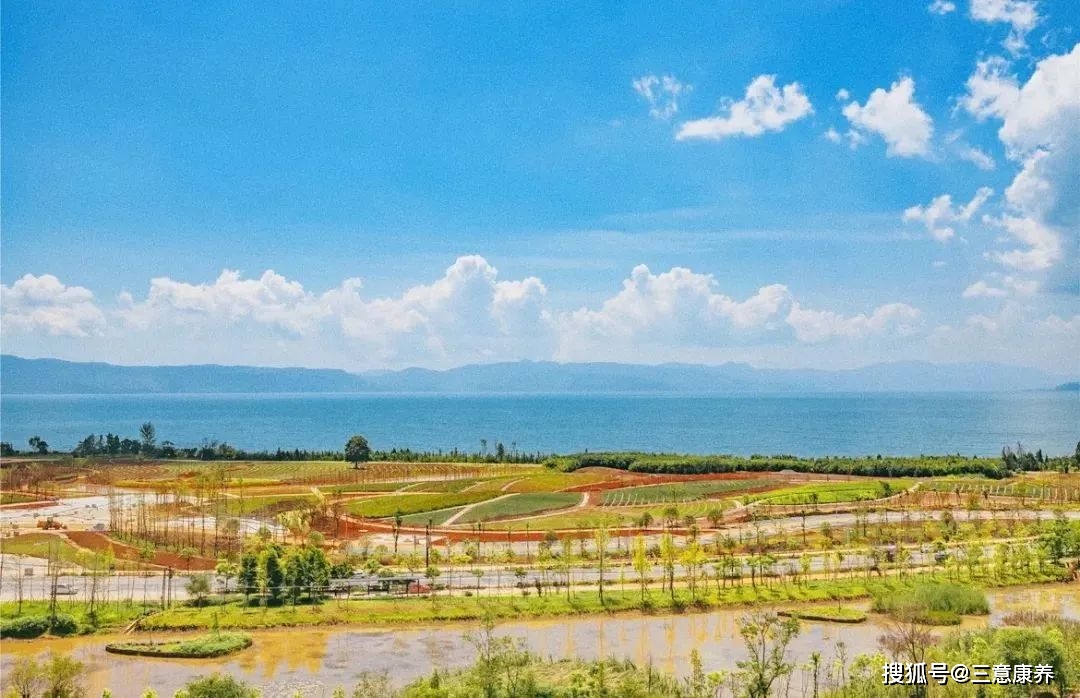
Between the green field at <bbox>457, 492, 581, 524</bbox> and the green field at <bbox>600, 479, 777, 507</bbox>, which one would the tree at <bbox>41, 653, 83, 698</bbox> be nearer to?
the green field at <bbox>457, 492, 581, 524</bbox>

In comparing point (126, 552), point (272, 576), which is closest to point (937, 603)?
point (272, 576)

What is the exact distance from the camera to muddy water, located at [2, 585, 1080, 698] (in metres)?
22.6

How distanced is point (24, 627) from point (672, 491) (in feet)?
152

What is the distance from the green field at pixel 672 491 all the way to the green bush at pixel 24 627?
1467 inches

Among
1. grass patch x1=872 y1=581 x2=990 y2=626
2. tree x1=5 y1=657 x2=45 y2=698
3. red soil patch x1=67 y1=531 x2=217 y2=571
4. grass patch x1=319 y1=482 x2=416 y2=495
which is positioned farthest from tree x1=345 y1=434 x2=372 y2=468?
tree x1=5 y1=657 x2=45 y2=698

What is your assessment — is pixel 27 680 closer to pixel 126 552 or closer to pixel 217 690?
pixel 217 690

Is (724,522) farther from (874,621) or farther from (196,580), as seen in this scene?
(196,580)

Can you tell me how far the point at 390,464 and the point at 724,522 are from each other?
44649 millimetres

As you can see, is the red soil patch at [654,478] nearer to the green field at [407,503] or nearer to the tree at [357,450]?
the green field at [407,503]

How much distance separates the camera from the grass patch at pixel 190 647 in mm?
24531

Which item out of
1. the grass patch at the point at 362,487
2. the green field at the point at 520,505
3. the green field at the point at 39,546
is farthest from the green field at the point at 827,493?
the green field at the point at 39,546

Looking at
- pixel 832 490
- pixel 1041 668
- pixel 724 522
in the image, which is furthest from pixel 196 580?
pixel 832 490

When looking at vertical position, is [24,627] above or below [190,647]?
above

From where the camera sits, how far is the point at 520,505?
185 ft
